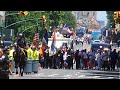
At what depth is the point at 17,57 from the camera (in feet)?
99.3

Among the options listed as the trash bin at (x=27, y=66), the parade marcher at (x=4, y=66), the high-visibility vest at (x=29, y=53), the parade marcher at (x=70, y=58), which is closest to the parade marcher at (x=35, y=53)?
the high-visibility vest at (x=29, y=53)

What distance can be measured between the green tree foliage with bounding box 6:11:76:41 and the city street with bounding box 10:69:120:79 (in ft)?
4.96

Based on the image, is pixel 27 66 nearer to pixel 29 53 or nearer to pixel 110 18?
pixel 29 53

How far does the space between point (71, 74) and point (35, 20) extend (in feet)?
9.75

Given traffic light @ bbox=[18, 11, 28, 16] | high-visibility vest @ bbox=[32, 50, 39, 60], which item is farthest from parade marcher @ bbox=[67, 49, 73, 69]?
traffic light @ bbox=[18, 11, 28, 16]

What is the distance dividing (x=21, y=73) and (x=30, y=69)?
1.46ft

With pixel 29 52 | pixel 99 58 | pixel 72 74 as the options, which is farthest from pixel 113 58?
pixel 29 52

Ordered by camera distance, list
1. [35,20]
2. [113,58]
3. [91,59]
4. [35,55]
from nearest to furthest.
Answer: [35,55], [113,58], [91,59], [35,20]

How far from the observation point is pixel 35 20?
31875 mm

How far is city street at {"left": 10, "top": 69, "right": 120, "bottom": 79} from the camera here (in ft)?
98.0

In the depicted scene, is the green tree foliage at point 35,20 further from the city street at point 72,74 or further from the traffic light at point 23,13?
the city street at point 72,74

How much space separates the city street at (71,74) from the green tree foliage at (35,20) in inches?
59.5

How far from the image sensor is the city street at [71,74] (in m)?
29.9
